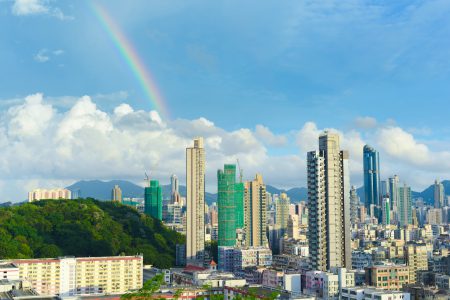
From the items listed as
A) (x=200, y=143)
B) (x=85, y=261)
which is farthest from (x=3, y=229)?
(x=200, y=143)

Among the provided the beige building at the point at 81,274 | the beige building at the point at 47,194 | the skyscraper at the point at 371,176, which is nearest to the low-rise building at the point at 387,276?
the beige building at the point at 81,274

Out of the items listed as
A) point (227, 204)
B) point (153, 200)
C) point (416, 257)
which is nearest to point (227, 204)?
point (227, 204)

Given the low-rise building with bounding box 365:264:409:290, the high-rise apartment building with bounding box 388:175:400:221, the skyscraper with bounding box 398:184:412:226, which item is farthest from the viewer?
the high-rise apartment building with bounding box 388:175:400:221

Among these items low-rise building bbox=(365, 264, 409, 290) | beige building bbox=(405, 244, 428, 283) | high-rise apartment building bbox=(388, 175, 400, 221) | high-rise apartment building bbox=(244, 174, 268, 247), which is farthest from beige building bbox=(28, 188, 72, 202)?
low-rise building bbox=(365, 264, 409, 290)

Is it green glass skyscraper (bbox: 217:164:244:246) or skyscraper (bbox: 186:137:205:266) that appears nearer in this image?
green glass skyscraper (bbox: 217:164:244:246)

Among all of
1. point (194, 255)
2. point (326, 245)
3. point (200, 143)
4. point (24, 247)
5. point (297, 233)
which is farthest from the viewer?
point (297, 233)

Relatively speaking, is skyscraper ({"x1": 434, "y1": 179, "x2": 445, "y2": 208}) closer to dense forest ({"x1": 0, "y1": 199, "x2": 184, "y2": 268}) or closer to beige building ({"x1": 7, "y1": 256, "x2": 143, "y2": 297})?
dense forest ({"x1": 0, "y1": 199, "x2": 184, "y2": 268})

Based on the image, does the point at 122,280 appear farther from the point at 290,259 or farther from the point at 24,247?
the point at 290,259
